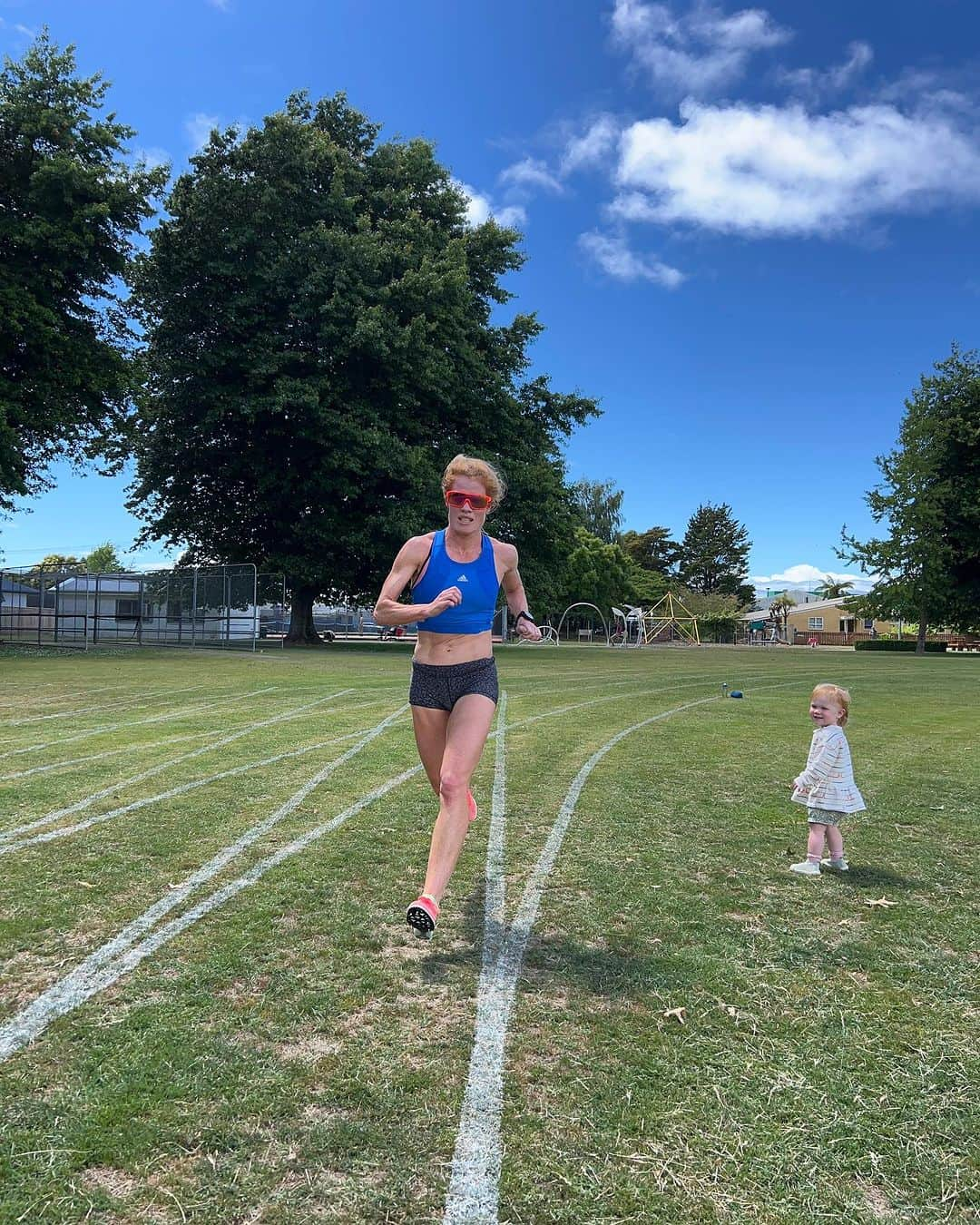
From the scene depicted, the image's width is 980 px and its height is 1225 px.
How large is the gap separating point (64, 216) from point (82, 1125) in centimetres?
2681

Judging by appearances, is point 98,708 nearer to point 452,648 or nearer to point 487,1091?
point 452,648

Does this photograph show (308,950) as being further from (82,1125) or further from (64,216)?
(64,216)

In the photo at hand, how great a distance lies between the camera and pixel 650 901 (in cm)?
434

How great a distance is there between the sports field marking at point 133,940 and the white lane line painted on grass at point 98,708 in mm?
6163

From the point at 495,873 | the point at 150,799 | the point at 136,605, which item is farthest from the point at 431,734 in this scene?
the point at 136,605

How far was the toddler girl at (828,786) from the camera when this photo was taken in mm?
4895

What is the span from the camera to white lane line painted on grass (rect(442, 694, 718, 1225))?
2070 millimetres

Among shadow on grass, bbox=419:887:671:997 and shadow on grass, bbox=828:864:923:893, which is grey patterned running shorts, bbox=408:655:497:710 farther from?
shadow on grass, bbox=828:864:923:893

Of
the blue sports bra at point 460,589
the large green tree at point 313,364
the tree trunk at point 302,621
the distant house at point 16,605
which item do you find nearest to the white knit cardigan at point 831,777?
the blue sports bra at point 460,589

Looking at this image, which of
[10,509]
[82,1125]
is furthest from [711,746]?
[10,509]

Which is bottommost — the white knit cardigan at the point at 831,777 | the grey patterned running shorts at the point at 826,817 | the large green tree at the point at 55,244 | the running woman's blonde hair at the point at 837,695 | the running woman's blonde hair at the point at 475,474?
the grey patterned running shorts at the point at 826,817

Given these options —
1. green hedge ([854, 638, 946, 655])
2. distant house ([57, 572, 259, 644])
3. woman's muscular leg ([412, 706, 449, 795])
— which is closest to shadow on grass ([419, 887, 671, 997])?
woman's muscular leg ([412, 706, 449, 795])

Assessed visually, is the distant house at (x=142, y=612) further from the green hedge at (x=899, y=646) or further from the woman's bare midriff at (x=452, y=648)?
the green hedge at (x=899, y=646)

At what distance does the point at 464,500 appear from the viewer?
13.4ft
